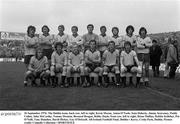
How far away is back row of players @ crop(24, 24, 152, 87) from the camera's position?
6414mm

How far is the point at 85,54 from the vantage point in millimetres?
6672

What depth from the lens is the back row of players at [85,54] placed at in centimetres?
641

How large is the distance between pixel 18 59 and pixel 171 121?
104 ft

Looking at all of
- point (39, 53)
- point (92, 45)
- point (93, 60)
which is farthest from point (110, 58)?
point (39, 53)

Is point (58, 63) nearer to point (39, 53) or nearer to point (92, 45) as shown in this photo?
point (39, 53)

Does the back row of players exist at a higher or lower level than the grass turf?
higher

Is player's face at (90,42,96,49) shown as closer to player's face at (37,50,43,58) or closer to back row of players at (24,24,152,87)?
back row of players at (24,24,152,87)

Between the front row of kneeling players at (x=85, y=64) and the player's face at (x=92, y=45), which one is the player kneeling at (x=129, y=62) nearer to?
the front row of kneeling players at (x=85, y=64)

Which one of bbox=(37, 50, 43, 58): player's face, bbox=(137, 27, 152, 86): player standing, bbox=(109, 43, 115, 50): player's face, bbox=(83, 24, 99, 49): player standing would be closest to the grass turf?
bbox=(137, 27, 152, 86): player standing

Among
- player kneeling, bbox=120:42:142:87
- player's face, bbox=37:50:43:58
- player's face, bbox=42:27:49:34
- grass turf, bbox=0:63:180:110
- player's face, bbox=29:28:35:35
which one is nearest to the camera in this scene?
grass turf, bbox=0:63:180:110

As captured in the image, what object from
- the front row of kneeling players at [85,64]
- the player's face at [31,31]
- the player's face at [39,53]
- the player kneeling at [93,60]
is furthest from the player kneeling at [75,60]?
the player's face at [31,31]

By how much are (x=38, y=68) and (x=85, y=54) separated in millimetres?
1214

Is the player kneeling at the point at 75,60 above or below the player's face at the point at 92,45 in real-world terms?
below

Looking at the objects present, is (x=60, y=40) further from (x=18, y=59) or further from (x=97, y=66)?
(x=18, y=59)
